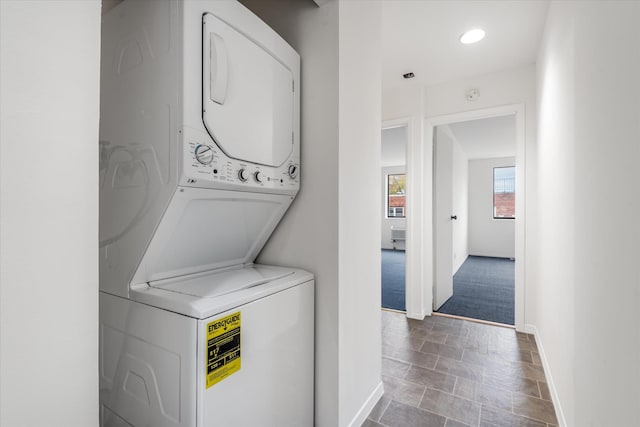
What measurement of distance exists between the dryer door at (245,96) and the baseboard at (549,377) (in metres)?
2.00

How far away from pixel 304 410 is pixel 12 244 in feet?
4.27

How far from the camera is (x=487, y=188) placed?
748 cm

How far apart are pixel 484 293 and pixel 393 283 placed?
4.25 ft

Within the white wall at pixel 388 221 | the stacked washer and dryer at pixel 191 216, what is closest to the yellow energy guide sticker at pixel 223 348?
the stacked washer and dryer at pixel 191 216

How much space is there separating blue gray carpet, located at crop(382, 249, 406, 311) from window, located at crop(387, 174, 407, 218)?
182 cm

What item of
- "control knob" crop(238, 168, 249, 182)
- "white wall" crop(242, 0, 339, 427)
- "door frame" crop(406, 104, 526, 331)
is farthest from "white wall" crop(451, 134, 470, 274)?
"control knob" crop(238, 168, 249, 182)

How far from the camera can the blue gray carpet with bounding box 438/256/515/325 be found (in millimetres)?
3463

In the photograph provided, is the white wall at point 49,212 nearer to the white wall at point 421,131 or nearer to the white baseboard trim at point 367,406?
the white baseboard trim at point 367,406

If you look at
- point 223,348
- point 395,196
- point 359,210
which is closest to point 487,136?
point 395,196

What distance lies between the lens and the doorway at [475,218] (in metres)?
3.62

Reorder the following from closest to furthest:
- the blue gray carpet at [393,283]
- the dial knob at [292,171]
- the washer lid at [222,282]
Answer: the washer lid at [222,282] → the dial knob at [292,171] → the blue gray carpet at [393,283]

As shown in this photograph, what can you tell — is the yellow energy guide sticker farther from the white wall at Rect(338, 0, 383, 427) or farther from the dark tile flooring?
the dark tile flooring

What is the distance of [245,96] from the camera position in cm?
117

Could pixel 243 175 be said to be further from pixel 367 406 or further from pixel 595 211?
pixel 367 406
